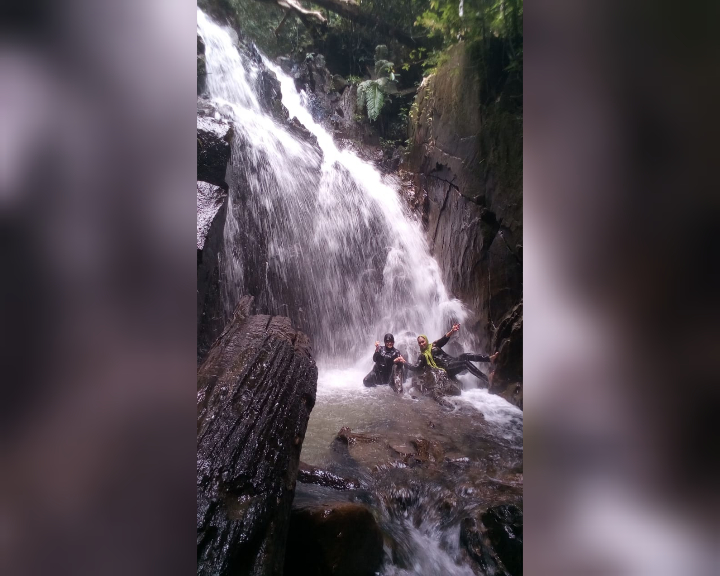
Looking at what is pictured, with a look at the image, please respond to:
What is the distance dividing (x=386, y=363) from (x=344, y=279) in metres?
0.50

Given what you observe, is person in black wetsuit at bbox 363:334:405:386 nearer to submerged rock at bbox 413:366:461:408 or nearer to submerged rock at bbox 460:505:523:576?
submerged rock at bbox 413:366:461:408

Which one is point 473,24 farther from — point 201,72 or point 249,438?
point 249,438

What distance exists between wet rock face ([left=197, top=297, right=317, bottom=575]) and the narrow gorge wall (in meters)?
0.96

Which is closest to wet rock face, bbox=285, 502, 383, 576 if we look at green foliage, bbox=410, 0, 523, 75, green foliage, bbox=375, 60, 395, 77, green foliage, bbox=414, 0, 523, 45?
green foliage, bbox=375, 60, 395, 77

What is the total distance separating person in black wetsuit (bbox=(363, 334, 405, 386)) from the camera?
2.08 m

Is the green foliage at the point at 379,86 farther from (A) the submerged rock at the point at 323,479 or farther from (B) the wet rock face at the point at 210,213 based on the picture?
(A) the submerged rock at the point at 323,479

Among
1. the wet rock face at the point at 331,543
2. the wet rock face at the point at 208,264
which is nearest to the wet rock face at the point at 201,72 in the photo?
the wet rock face at the point at 208,264

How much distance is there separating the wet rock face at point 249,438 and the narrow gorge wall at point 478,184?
3.14ft

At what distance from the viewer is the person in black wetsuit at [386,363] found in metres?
2.08

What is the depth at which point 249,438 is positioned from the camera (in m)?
1.65

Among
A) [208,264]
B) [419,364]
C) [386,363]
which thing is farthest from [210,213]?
[419,364]
